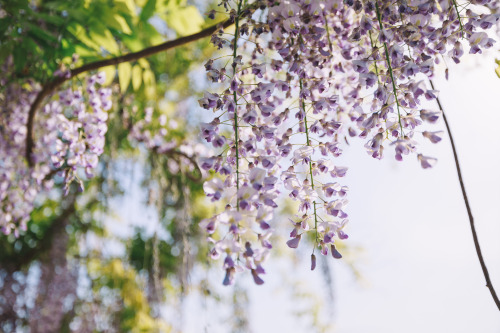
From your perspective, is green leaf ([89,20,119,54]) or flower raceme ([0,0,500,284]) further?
→ green leaf ([89,20,119,54])

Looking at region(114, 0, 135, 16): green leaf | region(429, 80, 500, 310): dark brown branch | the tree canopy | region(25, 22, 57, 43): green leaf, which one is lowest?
region(429, 80, 500, 310): dark brown branch

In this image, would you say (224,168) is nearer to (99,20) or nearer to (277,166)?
(277,166)

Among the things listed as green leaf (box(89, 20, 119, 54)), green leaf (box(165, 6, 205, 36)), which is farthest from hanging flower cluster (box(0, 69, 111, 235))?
green leaf (box(165, 6, 205, 36))

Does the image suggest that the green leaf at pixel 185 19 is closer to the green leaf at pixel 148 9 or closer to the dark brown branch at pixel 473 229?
the green leaf at pixel 148 9

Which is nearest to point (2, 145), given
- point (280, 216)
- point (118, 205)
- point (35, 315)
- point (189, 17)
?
point (189, 17)

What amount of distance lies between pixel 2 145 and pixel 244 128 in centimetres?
131

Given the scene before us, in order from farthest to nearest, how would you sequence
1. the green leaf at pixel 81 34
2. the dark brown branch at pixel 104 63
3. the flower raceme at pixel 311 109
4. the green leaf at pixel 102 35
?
1. the green leaf at pixel 81 34
2. the green leaf at pixel 102 35
3. the dark brown branch at pixel 104 63
4. the flower raceme at pixel 311 109

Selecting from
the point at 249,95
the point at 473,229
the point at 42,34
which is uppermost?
the point at 42,34

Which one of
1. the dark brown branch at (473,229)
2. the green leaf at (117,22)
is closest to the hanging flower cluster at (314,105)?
the dark brown branch at (473,229)

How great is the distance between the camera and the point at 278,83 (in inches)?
35.1

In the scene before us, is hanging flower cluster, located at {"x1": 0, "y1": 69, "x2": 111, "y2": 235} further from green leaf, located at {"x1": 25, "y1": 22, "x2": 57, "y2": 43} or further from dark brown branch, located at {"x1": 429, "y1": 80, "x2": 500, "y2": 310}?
dark brown branch, located at {"x1": 429, "y1": 80, "x2": 500, "y2": 310}

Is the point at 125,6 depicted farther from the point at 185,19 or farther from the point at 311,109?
the point at 311,109

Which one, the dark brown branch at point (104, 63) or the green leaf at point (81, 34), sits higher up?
the green leaf at point (81, 34)

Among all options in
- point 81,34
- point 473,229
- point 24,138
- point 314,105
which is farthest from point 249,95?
point 24,138
